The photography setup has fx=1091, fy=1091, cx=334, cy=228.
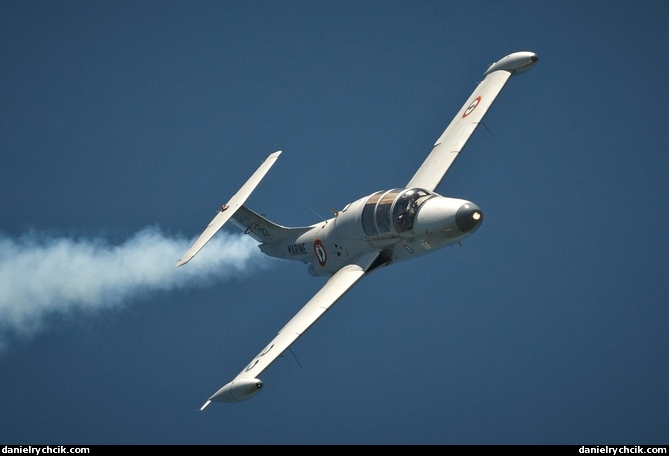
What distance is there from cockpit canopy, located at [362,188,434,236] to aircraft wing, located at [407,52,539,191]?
2.33m

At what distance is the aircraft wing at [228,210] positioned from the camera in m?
33.5

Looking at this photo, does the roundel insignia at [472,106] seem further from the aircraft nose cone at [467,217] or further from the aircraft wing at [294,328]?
the aircraft nose cone at [467,217]

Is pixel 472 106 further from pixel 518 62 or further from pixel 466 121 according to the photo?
pixel 518 62

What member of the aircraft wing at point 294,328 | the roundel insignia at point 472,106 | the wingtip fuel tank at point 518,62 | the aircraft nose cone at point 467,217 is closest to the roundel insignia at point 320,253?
the aircraft wing at point 294,328

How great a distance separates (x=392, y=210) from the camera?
31953 mm

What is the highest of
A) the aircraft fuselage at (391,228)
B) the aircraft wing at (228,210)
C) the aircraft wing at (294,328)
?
the aircraft wing at (228,210)

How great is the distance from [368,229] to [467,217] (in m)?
3.66

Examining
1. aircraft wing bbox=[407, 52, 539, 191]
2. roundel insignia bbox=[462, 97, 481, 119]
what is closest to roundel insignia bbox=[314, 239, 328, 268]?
aircraft wing bbox=[407, 52, 539, 191]

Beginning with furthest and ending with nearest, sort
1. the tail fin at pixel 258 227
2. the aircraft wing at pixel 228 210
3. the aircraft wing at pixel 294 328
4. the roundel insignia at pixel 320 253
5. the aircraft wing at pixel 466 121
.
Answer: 1. the tail fin at pixel 258 227
2. the aircraft wing at pixel 466 121
3. the roundel insignia at pixel 320 253
4. the aircraft wing at pixel 228 210
5. the aircraft wing at pixel 294 328

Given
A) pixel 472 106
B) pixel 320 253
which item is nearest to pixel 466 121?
pixel 472 106

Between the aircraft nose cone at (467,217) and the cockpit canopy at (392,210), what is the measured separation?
5.38ft

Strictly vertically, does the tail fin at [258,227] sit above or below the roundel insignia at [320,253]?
above
